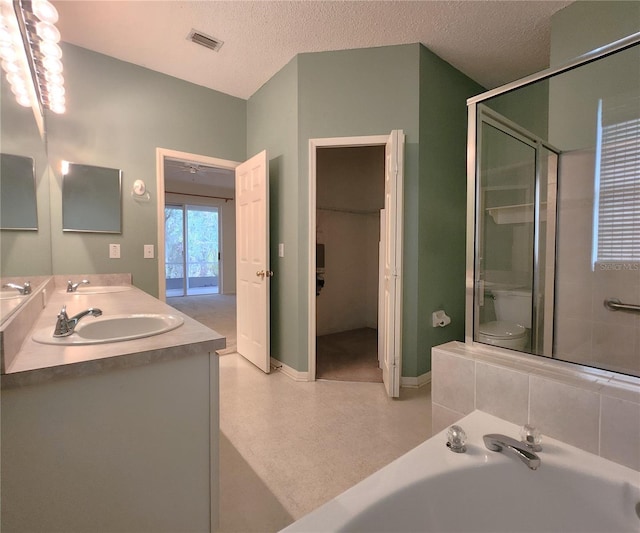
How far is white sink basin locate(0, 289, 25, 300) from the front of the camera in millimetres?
971

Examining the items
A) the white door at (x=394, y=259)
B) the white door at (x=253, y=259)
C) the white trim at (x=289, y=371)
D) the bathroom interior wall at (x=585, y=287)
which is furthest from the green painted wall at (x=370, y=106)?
the bathroom interior wall at (x=585, y=287)

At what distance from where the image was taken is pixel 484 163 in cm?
153

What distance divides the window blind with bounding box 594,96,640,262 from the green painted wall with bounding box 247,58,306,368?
205 centimetres

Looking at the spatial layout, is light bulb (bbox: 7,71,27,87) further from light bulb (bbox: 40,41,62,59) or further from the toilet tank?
the toilet tank

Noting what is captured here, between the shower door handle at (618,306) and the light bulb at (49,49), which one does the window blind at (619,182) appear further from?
the light bulb at (49,49)

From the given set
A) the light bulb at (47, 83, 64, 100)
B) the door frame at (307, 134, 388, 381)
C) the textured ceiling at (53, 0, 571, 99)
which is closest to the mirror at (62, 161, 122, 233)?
the light bulb at (47, 83, 64, 100)

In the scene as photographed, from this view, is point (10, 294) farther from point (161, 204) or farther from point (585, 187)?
point (585, 187)

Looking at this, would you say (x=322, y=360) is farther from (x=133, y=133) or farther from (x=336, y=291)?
(x=133, y=133)

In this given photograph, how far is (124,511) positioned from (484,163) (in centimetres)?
197

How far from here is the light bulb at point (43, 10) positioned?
141 centimetres

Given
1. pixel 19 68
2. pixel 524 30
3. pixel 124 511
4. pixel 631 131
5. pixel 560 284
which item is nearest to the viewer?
pixel 124 511

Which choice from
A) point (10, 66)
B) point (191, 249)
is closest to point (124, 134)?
point (10, 66)

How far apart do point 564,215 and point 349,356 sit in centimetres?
222

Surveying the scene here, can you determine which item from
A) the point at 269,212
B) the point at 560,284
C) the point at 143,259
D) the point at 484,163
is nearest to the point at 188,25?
the point at 269,212
